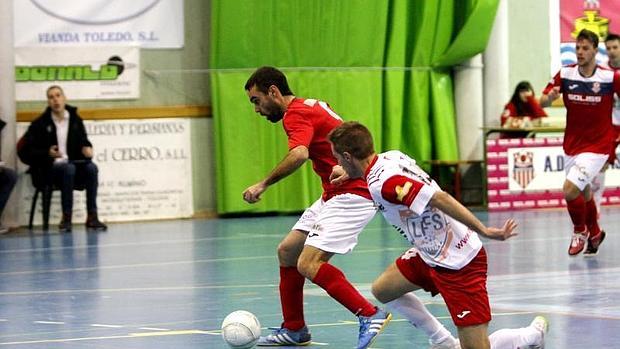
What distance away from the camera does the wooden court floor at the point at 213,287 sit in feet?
27.0

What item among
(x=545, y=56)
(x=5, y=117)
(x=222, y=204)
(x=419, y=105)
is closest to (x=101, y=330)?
(x=5, y=117)

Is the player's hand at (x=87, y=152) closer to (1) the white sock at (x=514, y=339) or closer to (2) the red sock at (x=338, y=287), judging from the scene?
(2) the red sock at (x=338, y=287)

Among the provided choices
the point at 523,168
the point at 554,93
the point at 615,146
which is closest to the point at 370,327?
the point at 554,93

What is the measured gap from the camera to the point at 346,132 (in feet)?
22.2

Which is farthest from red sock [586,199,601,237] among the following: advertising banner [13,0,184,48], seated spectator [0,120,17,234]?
advertising banner [13,0,184,48]

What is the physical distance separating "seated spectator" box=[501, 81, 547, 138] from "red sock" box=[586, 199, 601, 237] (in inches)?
277

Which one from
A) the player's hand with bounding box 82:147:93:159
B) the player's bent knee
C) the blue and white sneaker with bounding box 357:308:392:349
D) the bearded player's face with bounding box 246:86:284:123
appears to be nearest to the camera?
the player's bent knee

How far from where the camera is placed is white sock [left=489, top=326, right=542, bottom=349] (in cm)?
677

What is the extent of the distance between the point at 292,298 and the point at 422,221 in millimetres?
1629

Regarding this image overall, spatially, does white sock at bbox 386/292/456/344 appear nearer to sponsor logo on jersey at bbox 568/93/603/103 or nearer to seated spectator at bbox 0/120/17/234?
sponsor logo on jersey at bbox 568/93/603/103

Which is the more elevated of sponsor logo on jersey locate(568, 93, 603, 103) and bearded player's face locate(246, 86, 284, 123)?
bearded player's face locate(246, 86, 284, 123)

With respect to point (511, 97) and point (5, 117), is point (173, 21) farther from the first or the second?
point (511, 97)

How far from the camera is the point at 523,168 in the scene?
65.3 feet

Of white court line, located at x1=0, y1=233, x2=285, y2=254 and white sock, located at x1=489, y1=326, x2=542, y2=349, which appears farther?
white court line, located at x1=0, y1=233, x2=285, y2=254
